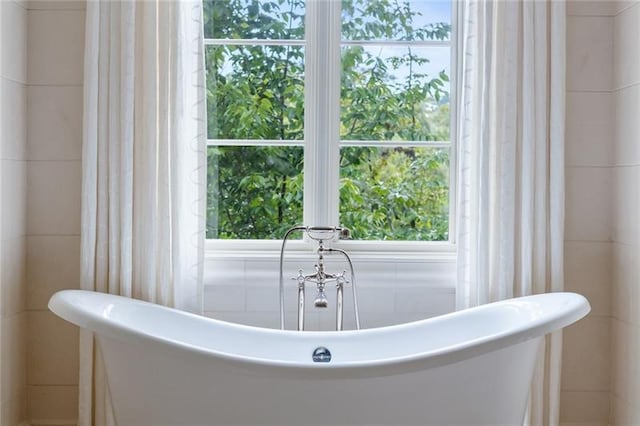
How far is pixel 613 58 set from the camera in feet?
7.15

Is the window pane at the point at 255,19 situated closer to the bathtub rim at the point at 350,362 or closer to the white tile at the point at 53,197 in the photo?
the white tile at the point at 53,197

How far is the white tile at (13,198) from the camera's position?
2.02 metres

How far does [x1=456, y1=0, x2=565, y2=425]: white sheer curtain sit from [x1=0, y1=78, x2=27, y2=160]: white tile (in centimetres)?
186

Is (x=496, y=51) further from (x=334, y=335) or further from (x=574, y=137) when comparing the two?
(x=334, y=335)

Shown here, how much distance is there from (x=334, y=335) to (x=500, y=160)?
946 mm

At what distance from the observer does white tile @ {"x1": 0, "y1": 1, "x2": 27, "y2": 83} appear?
2.02 metres

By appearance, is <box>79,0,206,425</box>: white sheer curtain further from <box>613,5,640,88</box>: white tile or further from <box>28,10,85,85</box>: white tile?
<box>613,5,640,88</box>: white tile

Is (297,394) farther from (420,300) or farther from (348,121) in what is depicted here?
(348,121)

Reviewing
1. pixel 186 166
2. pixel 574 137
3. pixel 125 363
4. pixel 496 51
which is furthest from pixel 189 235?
pixel 574 137

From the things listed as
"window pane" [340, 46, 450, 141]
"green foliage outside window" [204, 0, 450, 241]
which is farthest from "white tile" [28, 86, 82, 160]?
"window pane" [340, 46, 450, 141]

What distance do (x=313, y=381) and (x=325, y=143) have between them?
120 cm

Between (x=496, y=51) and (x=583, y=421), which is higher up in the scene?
(x=496, y=51)

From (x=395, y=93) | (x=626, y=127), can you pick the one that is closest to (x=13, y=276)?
(x=395, y=93)

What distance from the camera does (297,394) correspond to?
56.5 inches
